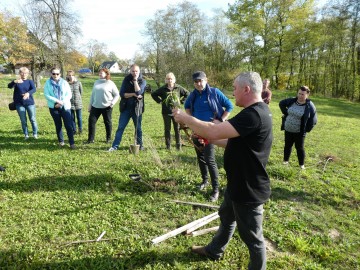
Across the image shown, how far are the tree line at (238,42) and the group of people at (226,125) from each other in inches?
725

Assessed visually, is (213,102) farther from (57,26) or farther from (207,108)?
(57,26)

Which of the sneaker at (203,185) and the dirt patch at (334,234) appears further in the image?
the sneaker at (203,185)

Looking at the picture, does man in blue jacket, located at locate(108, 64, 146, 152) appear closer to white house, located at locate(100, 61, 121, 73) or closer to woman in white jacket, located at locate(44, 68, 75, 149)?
woman in white jacket, located at locate(44, 68, 75, 149)

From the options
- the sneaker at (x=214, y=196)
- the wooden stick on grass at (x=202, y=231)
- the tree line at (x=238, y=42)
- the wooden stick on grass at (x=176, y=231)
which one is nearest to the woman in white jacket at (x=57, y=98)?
the sneaker at (x=214, y=196)

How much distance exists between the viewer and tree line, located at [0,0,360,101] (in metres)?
27.9

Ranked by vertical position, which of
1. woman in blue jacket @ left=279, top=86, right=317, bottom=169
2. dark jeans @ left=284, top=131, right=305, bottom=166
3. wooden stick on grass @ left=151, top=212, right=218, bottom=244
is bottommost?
wooden stick on grass @ left=151, top=212, right=218, bottom=244

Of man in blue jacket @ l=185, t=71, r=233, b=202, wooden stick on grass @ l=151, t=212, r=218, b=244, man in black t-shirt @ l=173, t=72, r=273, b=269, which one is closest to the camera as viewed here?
man in black t-shirt @ l=173, t=72, r=273, b=269

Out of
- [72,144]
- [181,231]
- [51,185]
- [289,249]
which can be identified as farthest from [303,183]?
[72,144]

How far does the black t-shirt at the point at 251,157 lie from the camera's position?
7.78 feet

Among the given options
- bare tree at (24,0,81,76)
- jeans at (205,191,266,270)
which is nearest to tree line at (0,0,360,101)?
bare tree at (24,0,81,76)

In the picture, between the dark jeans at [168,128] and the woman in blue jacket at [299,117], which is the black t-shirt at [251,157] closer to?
the woman in blue jacket at [299,117]

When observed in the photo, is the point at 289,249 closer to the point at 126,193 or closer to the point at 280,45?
the point at 126,193

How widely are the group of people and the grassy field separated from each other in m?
0.50

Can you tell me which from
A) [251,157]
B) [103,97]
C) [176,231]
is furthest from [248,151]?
[103,97]
